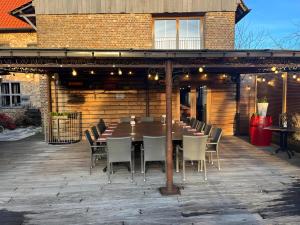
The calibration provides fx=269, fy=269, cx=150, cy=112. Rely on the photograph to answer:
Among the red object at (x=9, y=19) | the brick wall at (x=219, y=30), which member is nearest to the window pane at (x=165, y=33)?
the brick wall at (x=219, y=30)

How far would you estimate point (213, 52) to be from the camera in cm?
441

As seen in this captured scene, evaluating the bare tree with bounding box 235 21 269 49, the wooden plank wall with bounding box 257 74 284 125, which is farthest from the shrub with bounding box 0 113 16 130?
the bare tree with bounding box 235 21 269 49

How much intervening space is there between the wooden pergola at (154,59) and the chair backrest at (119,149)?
0.92m

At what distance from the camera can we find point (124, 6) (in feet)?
30.6

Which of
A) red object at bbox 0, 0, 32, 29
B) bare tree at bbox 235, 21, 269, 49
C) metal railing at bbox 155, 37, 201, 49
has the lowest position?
metal railing at bbox 155, 37, 201, 49

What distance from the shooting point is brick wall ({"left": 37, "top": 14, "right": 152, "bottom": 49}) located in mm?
9367

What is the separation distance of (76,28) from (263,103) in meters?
6.70

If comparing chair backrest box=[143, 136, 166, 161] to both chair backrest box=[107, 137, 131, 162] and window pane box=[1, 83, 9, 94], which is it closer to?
chair backrest box=[107, 137, 131, 162]

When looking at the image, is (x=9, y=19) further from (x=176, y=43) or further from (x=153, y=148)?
(x=153, y=148)

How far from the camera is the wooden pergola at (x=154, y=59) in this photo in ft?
14.1

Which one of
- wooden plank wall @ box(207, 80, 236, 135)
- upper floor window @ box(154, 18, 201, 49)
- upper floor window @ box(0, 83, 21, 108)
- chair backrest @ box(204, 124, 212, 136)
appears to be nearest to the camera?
chair backrest @ box(204, 124, 212, 136)

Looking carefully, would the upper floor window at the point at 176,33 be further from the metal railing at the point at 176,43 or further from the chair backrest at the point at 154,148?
the chair backrest at the point at 154,148

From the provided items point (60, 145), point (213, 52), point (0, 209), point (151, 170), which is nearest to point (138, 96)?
point (60, 145)

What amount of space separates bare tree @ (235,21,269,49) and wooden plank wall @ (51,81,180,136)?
20.0 meters
